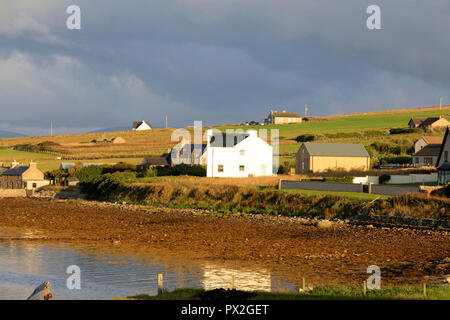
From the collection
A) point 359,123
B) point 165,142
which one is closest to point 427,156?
point 165,142

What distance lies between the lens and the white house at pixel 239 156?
71688mm

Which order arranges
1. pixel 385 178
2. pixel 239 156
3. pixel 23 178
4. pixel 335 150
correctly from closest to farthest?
1. pixel 385 178
2. pixel 239 156
3. pixel 335 150
4. pixel 23 178

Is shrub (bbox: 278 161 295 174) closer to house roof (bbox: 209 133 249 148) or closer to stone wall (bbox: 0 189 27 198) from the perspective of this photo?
house roof (bbox: 209 133 249 148)

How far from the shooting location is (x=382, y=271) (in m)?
27.1

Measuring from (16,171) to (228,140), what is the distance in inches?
1417

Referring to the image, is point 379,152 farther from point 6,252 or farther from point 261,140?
point 6,252

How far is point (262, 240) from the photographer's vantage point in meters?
37.6

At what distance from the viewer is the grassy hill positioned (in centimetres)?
10271

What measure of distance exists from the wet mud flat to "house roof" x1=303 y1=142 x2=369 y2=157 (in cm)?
2703

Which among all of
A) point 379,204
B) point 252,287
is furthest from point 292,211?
point 252,287

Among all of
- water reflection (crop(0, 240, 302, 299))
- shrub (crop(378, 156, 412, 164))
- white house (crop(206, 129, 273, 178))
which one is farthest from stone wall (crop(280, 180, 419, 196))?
shrub (crop(378, 156, 412, 164))

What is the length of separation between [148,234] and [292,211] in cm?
1355

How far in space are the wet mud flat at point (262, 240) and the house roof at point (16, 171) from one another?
3379 centimetres

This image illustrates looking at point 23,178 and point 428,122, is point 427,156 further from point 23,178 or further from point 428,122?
→ point 23,178
